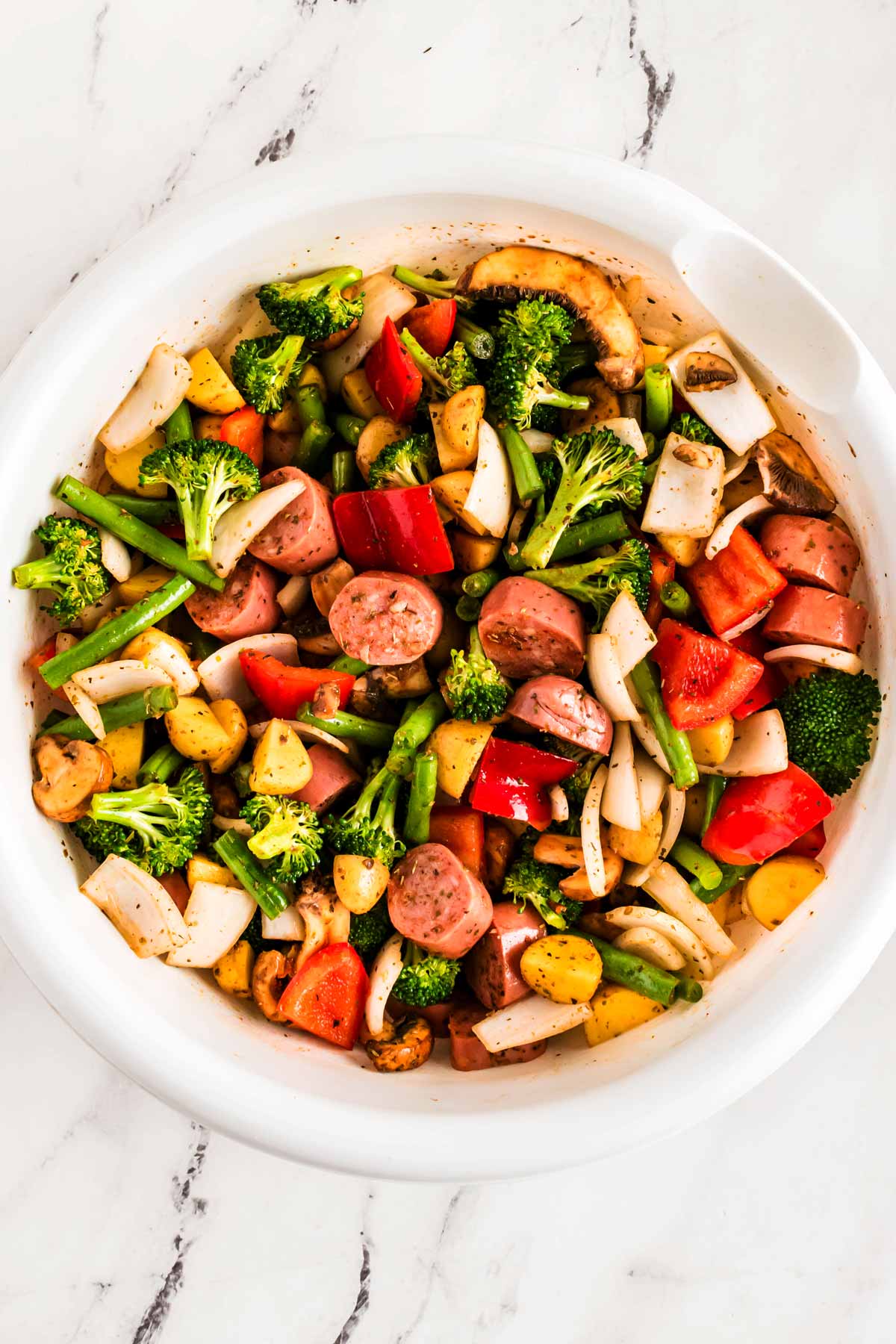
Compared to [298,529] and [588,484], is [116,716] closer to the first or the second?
[298,529]

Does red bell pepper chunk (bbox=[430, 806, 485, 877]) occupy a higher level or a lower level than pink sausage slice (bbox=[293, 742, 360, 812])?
higher

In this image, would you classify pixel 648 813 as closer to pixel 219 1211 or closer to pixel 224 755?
pixel 224 755

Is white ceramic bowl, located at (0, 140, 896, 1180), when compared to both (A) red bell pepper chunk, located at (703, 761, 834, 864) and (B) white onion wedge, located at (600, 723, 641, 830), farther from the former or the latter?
(B) white onion wedge, located at (600, 723, 641, 830)

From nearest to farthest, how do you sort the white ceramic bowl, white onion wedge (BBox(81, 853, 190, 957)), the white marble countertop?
the white ceramic bowl < white onion wedge (BBox(81, 853, 190, 957)) < the white marble countertop

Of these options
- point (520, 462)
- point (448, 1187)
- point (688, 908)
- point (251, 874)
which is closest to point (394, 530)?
point (520, 462)

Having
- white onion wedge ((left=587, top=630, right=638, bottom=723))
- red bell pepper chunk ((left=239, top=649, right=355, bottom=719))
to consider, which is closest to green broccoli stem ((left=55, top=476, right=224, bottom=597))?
red bell pepper chunk ((left=239, top=649, right=355, bottom=719))

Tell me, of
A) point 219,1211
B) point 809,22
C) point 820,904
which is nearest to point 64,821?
point 219,1211

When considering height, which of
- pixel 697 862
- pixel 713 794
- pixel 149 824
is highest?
pixel 713 794
